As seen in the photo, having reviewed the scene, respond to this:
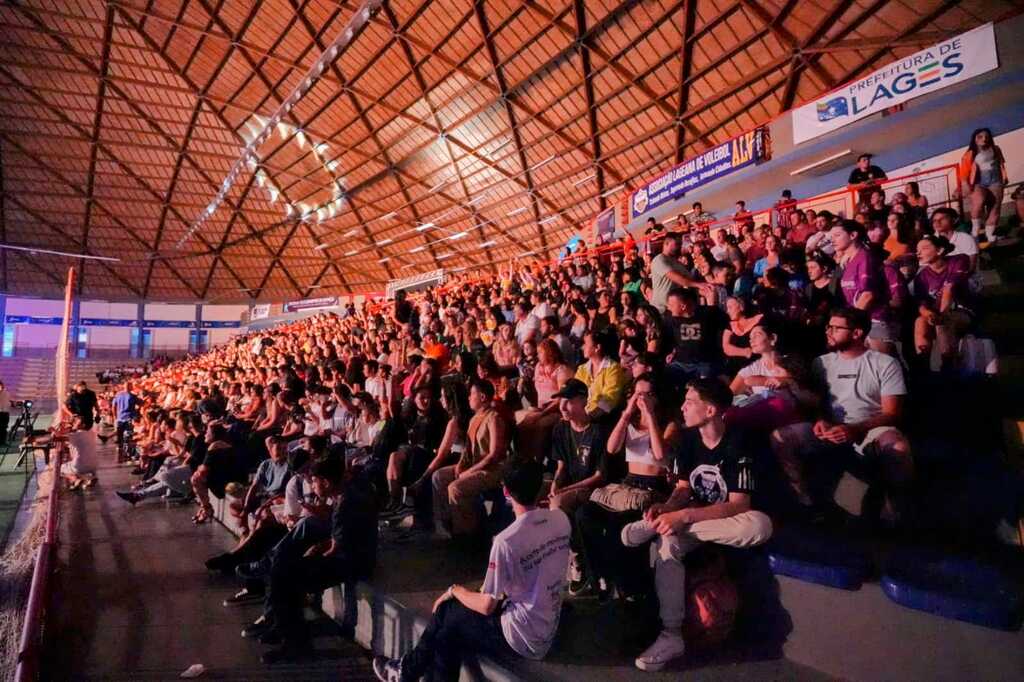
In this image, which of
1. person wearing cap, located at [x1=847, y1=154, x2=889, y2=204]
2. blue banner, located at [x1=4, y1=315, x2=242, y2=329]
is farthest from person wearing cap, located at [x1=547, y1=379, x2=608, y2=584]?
blue banner, located at [x1=4, y1=315, x2=242, y2=329]

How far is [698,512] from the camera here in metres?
2.59

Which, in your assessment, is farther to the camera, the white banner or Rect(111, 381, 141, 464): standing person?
Rect(111, 381, 141, 464): standing person

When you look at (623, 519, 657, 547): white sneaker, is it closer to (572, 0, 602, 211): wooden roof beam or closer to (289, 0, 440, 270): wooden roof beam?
(572, 0, 602, 211): wooden roof beam

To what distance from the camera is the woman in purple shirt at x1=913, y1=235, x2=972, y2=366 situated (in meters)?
3.73

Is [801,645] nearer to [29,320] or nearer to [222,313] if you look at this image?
[222,313]

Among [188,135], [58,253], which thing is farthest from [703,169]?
[58,253]

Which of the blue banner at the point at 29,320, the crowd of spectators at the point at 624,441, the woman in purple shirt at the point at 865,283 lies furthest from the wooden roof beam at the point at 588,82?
the blue banner at the point at 29,320

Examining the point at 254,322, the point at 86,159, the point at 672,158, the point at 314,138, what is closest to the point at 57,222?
the point at 86,159

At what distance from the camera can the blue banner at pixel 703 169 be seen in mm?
11336

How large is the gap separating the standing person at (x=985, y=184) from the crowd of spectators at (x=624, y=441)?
0.07 m

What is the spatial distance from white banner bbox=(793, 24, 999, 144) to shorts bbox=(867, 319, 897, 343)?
7.01m

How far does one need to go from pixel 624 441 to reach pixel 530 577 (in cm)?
118

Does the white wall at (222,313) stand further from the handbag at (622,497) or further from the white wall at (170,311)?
the handbag at (622,497)

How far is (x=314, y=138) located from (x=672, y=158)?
1444 cm
